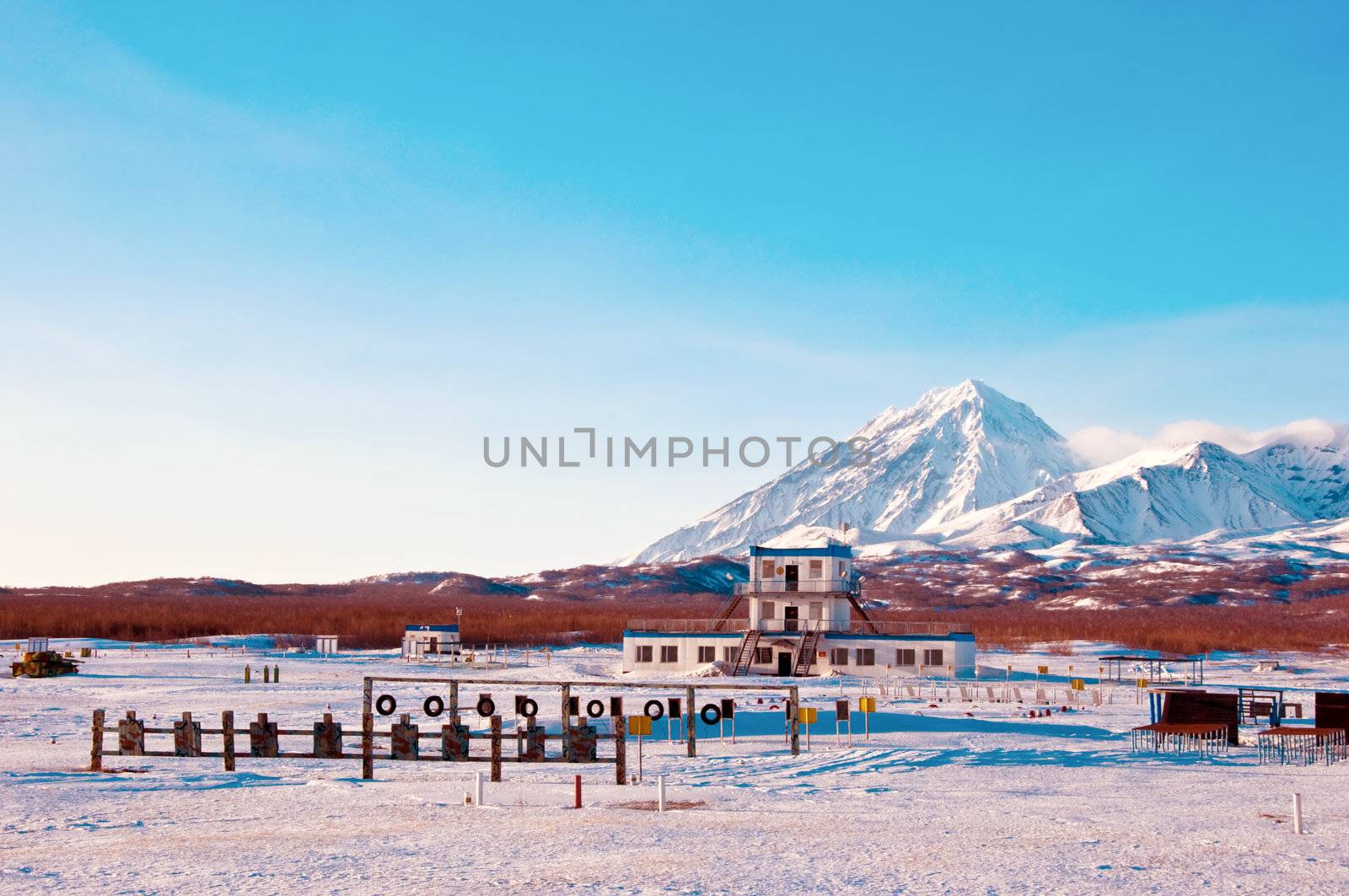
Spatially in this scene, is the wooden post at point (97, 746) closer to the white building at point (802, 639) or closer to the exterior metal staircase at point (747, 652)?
the white building at point (802, 639)

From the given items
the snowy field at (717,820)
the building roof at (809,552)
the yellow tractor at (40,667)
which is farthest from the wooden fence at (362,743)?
the building roof at (809,552)

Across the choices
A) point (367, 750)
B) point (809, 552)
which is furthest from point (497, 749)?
point (809, 552)

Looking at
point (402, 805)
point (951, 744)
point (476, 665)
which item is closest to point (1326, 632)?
point (476, 665)

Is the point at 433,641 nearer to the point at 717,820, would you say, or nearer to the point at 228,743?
the point at 228,743

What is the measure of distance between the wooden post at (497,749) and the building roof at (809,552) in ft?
152

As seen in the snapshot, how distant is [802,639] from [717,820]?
51.1 metres

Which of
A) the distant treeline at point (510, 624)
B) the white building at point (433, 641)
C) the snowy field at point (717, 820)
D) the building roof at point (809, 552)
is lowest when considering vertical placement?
the distant treeline at point (510, 624)

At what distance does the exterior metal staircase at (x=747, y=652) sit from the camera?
2980 inches

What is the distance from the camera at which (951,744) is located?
41.7 metres

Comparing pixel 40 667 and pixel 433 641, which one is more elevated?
pixel 40 667

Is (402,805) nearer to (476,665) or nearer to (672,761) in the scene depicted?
(672,761)

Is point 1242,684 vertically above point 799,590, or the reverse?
point 799,590

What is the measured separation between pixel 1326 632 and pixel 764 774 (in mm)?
133268

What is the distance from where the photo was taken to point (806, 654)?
75.9 metres
